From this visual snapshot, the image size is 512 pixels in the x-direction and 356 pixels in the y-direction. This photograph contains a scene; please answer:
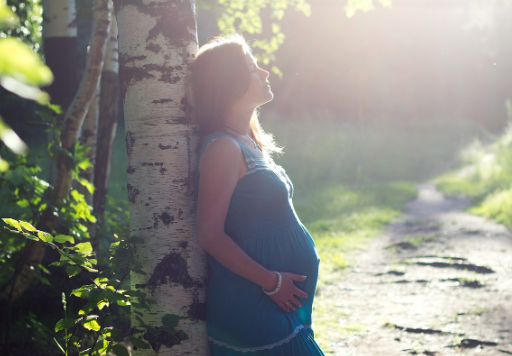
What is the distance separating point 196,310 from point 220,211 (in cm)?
47

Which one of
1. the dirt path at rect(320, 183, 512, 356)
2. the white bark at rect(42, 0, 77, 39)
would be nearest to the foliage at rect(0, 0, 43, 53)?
the white bark at rect(42, 0, 77, 39)

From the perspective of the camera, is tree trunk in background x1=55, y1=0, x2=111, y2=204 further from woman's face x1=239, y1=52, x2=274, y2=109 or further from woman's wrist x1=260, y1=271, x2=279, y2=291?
woman's wrist x1=260, y1=271, x2=279, y2=291

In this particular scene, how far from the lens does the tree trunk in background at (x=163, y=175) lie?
2.01 meters

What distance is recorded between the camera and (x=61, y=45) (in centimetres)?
410

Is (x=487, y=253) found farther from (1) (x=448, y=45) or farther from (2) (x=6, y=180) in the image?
(1) (x=448, y=45)

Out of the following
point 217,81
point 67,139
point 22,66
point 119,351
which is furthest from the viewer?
point 67,139

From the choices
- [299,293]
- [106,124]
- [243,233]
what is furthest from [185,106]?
[106,124]

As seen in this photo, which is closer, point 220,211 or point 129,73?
point 220,211

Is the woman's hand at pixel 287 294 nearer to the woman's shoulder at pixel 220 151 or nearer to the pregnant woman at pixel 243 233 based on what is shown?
the pregnant woman at pixel 243 233

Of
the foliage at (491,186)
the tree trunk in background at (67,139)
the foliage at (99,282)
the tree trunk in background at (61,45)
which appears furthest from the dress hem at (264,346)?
the foliage at (491,186)

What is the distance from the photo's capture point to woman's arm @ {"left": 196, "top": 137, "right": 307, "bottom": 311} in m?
1.86

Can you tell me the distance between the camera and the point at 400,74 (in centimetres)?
3409

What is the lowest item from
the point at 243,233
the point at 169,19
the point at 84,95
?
the point at 243,233

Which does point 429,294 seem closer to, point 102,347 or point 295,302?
point 295,302
